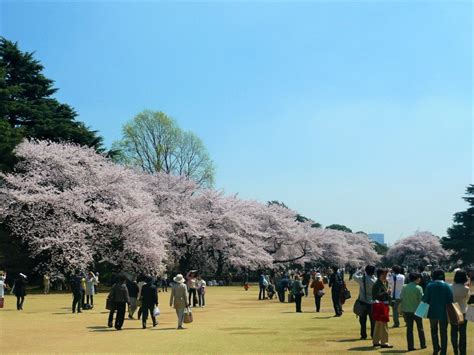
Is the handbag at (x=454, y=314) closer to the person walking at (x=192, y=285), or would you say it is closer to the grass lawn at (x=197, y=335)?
the grass lawn at (x=197, y=335)

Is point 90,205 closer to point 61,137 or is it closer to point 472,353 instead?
point 61,137

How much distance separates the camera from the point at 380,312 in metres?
11.5

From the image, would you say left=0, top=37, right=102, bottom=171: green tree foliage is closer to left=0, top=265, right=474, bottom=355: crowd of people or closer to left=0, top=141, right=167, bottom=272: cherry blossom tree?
left=0, top=141, right=167, bottom=272: cherry blossom tree

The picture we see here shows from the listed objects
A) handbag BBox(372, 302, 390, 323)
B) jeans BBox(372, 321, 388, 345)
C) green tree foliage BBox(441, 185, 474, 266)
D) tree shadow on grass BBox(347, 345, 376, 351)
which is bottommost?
tree shadow on grass BBox(347, 345, 376, 351)

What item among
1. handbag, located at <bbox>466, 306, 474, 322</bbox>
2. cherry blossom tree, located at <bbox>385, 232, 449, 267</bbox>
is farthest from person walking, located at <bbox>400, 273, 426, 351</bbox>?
cherry blossom tree, located at <bbox>385, 232, 449, 267</bbox>

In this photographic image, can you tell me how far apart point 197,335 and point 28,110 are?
35.2 meters

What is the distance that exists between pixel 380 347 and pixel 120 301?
7.86m

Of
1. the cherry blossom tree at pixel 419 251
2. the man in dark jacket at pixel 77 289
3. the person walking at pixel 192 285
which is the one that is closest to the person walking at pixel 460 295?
the person walking at pixel 192 285

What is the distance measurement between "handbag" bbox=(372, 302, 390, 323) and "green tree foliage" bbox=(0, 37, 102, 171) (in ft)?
107

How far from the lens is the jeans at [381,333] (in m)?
11.4

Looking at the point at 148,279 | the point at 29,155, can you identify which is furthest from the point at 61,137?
the point at 148,279

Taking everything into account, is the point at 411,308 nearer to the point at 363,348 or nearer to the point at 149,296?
the point at 363,348

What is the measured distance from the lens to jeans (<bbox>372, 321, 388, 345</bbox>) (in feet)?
37.6

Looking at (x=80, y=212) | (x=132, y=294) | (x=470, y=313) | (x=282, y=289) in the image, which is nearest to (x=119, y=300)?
(x=132, y=294)
